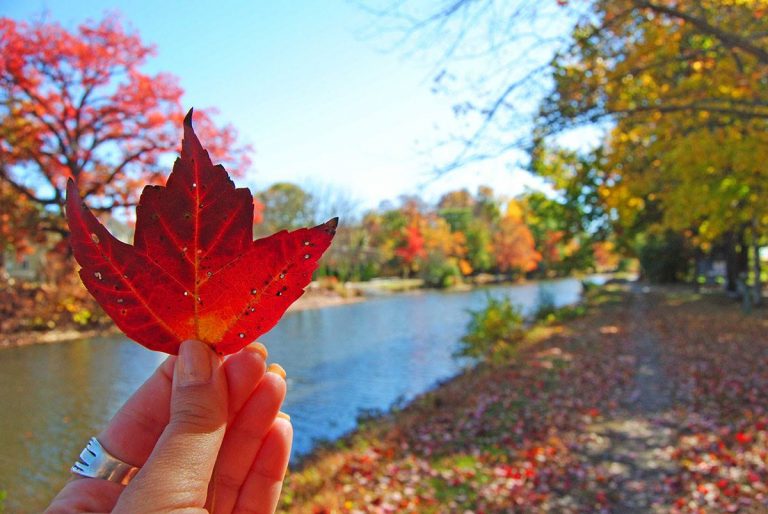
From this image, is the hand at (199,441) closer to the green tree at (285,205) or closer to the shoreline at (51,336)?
A: the shoreline at (51,336)

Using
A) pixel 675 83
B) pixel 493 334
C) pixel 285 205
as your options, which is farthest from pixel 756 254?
pixel 285 205

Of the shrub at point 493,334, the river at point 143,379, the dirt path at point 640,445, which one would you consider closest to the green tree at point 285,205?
the river at point 143,379

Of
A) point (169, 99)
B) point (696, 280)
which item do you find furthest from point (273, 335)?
point (696, 280)

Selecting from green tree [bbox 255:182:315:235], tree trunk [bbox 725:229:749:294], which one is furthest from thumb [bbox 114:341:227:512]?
green tree [bbox 255:182:315:235]

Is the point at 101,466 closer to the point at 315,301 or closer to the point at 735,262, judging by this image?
the point at 735,262

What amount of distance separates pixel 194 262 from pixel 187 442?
0.91 ft

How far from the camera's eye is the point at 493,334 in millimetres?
10047

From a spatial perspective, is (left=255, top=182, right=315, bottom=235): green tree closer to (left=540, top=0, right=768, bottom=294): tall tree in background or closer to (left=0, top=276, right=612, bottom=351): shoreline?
(left=0, top=276, right=612, bottom=351): shoreline

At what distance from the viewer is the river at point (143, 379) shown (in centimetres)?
439

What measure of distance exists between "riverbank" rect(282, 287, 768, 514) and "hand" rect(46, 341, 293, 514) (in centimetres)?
314

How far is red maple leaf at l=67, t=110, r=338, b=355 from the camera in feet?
2.45

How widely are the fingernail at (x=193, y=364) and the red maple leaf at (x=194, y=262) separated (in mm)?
25

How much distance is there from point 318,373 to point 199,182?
31.4 ft

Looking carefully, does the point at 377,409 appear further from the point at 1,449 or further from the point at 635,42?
the point at 635,42
